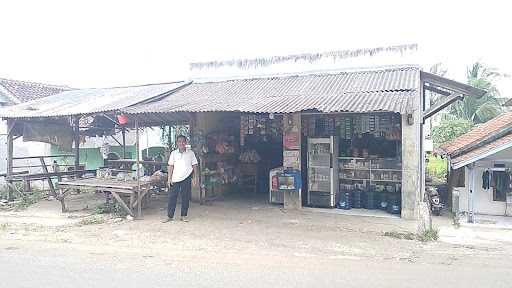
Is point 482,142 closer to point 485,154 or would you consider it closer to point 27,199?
point 485,154

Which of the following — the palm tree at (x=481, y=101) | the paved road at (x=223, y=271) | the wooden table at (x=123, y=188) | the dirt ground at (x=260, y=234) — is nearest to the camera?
the paved road at (x=223, y=271)

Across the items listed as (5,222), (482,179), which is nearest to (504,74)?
(482,179)

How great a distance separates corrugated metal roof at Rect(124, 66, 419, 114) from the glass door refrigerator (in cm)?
145

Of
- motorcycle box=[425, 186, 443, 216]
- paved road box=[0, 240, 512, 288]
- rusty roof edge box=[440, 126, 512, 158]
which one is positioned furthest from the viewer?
motorcycle box=[425, 186, 443, 216]

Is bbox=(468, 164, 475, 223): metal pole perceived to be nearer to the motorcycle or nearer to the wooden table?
the motorcycle

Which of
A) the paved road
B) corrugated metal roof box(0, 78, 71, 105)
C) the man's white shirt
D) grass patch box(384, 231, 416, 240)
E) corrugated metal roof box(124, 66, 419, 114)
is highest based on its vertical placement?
corrugated metal roof box(0, 78, 71, 105)

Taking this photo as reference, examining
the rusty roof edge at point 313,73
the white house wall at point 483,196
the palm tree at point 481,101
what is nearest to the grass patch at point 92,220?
the rusty roof edge at point 313,73

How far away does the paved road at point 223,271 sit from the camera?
5410mm

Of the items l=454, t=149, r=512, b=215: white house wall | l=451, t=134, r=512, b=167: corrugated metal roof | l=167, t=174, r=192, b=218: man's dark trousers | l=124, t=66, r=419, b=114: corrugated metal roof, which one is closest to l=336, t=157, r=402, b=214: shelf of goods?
l=451, t=134, r=512, b=167: corrugated metal roof

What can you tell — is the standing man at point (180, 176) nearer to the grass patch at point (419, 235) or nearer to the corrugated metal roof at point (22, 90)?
the grass patch at point (419, 235)

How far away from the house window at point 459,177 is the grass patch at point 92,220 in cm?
941

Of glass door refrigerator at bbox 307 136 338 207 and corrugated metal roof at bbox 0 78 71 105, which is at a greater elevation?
corrugated metal roof at bbox 0 78 71 105

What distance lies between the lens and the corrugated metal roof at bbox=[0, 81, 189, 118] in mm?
11230

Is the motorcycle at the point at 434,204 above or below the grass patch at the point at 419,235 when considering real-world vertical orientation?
above
